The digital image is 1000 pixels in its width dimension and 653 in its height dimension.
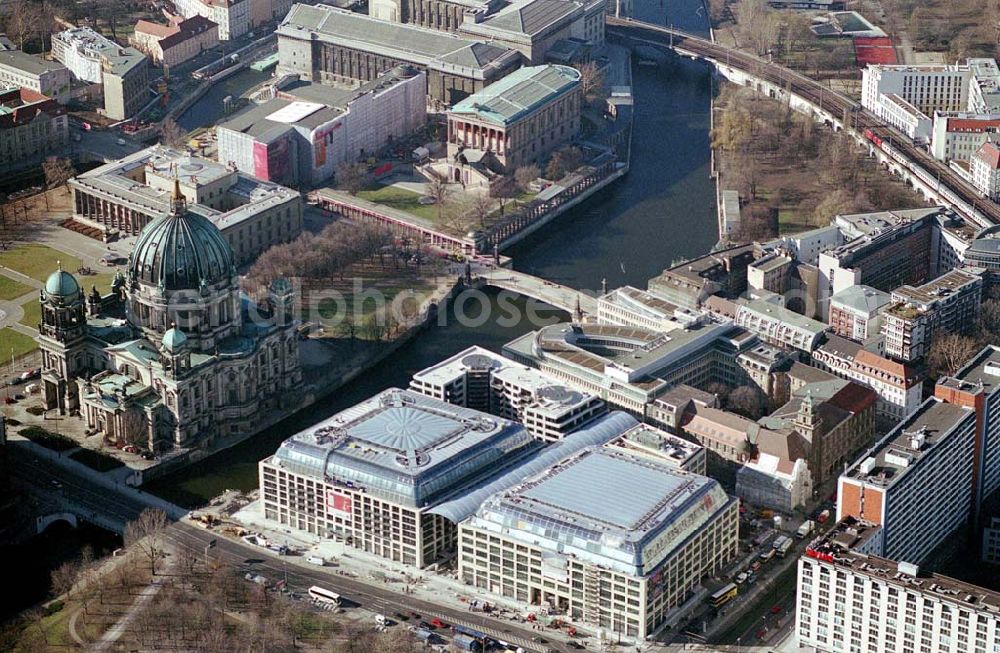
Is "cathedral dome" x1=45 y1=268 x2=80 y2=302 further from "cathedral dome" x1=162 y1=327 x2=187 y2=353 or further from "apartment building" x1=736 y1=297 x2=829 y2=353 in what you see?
"apartment building" x1=736 y1=297 x2=829 y2=353

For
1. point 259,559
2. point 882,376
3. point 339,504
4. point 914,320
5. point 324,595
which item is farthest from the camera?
point 914,320

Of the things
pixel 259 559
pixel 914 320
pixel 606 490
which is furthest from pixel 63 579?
pixel 914 320

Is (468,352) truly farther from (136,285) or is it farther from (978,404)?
(978,404)

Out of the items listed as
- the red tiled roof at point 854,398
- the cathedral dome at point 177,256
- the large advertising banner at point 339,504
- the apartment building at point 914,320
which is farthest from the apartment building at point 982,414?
the cathedral dome at point 177,256

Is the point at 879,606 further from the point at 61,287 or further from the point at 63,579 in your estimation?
the point at 61,287

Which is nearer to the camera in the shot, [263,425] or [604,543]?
[604,543]

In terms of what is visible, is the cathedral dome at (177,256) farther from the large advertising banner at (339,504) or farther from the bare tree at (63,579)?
the bare tree at (63,579)

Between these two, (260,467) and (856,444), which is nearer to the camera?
(260,467)

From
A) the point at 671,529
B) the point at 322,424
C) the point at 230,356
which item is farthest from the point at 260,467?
the point at 671,529
